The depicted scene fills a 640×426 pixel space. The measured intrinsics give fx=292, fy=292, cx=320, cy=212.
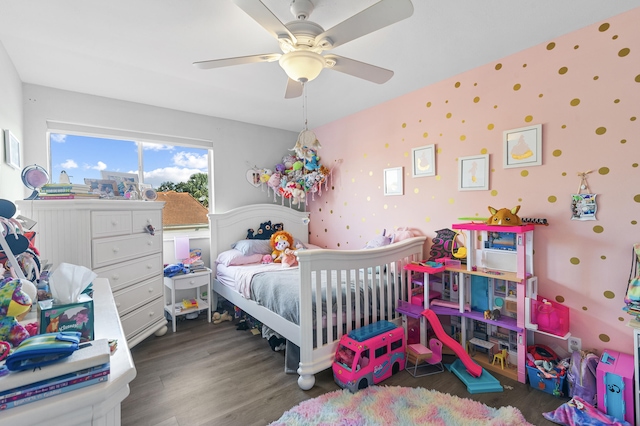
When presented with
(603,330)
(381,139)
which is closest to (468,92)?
(381,139)

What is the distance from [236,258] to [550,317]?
9.49 feet

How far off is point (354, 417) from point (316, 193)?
2957mm

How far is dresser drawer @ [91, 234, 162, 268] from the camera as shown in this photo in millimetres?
2201

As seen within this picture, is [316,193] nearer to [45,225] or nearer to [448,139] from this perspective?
[448,139]

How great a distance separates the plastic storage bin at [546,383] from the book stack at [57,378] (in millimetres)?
2443

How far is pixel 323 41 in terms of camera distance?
1.55 meters

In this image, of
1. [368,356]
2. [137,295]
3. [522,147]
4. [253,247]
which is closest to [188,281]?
[137,295]

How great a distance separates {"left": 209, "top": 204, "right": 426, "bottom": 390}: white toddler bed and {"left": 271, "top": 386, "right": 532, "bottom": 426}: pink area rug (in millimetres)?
253

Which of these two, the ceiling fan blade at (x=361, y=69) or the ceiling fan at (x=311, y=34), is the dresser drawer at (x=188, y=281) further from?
the ceiling fan blade at (x=361, y=69)

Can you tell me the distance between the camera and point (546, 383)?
1.93 meters

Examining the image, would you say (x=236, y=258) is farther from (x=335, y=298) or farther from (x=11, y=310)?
(x=11, y=310)

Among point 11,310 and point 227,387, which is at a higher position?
point 11,310

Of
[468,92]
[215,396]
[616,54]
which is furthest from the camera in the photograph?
[468,92]

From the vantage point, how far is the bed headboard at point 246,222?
3.62 meters
